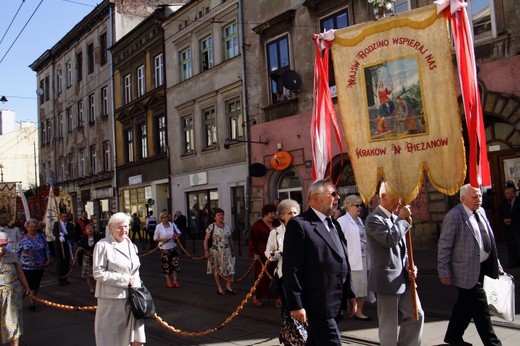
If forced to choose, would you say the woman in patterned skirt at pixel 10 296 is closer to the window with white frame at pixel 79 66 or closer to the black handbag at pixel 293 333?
the black handbag at pixel 293 333

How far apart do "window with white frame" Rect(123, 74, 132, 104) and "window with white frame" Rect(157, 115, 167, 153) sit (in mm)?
4322

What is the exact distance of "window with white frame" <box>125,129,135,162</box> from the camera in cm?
3196

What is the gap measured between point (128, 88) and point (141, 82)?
83.1 inches

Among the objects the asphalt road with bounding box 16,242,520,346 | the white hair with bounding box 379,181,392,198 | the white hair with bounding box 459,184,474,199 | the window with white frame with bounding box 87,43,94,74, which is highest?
the window with white frame with bounding box 87,43,94,74

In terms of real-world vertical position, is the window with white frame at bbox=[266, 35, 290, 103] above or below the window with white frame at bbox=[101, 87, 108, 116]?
below

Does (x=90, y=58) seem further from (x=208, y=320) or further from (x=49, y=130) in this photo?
(x=208, y=320)

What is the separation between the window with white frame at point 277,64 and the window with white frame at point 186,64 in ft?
20.9

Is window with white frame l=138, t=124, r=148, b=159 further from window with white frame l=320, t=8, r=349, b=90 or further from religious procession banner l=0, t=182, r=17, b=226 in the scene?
window with white frame l=320, t=8, r=349, b=90

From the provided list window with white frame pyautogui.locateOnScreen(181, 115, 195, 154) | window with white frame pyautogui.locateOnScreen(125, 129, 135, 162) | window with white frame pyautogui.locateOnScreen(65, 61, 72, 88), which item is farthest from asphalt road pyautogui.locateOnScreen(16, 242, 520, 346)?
window with white frame pyautogui.locateOnScreen(65, 61, 72, 88)

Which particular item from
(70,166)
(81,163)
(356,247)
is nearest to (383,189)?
(356,247)

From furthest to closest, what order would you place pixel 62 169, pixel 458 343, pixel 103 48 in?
pixel 62 169 < pixel 103 48 < pixel 458 343

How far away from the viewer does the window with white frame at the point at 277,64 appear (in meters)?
20.2

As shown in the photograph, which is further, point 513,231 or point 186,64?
point 186,64

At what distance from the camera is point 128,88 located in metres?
32.7
